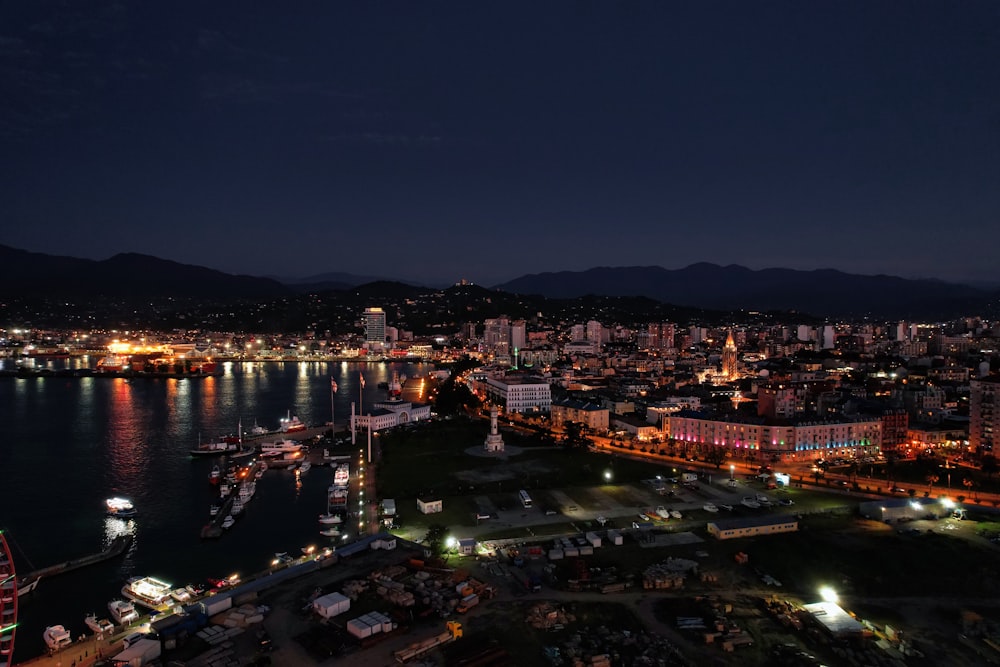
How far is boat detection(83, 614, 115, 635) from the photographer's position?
28.6ft

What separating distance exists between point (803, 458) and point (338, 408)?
1841 centimetres

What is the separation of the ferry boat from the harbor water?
30 cm

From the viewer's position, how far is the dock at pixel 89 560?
35.3ft

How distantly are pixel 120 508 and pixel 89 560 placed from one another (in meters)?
2.72

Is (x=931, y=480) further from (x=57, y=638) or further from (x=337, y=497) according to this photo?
(x=57, y=638)

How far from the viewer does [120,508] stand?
13906 mm

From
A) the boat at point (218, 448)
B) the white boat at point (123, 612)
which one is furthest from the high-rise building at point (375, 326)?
the white boat at point (123, 612)

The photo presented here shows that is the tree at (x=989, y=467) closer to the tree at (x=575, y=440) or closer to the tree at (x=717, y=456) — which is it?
the tree at (x=717, y=456)

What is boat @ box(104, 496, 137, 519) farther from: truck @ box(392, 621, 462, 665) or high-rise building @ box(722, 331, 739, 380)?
high-rise building @ box(722, 331, 739, 380)

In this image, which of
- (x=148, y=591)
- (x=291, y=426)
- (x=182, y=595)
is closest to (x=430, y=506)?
(x=182, y=595)

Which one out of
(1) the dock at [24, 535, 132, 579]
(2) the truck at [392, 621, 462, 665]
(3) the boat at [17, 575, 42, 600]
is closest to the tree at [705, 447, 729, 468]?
(2) the truck at [392, 621, 462, 665]

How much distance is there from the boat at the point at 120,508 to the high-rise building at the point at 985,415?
21.2m

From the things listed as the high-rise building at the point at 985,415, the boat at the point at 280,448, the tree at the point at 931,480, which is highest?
the high-rise building at the point at 985,415

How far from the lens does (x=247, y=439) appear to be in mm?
21359
